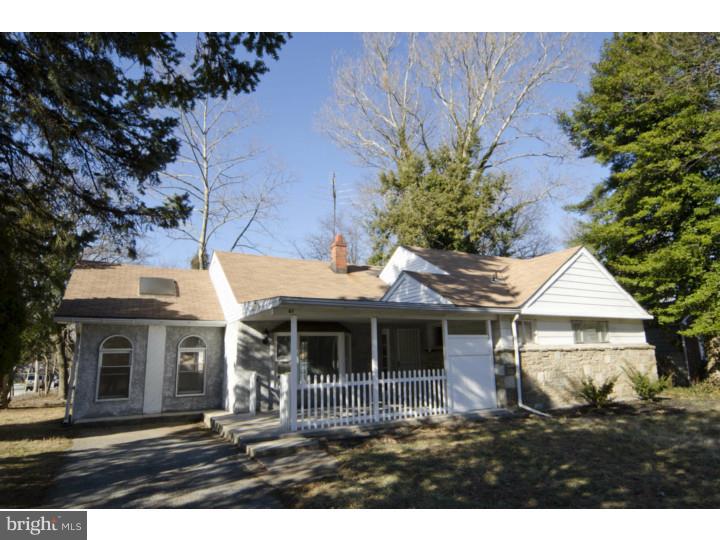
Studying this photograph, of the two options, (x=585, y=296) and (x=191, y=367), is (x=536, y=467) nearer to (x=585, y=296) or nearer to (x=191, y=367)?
(x=585, y=296)

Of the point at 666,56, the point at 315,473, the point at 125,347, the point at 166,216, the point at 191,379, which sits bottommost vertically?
the point at 315,473

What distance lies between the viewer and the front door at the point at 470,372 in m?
11.0

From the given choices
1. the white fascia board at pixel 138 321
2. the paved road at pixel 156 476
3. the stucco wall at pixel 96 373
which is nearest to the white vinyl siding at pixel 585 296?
the paved road at pixel 156 476

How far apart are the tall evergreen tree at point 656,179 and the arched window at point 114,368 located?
54.7ft

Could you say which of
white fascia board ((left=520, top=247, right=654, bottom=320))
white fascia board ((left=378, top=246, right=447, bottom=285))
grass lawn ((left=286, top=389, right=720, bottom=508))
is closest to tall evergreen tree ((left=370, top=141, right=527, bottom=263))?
white fascia board ((left=378, top=246, right=447, bottom=285))

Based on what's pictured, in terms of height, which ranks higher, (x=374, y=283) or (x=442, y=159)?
(x=442, y=159)

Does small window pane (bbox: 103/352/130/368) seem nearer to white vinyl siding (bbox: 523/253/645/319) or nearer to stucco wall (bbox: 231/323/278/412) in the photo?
stucco wall (bbox: 231/323/278/412)

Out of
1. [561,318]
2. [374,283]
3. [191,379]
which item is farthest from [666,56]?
[191,379]

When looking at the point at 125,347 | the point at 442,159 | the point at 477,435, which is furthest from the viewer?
the point at 442,159

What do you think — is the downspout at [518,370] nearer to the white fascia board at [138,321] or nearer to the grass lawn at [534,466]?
the grass lawn at [534,466]

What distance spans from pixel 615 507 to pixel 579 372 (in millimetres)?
8981

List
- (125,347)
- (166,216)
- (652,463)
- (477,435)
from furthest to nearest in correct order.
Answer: (125,347) → (477,435) → (166,216) → (652,463)

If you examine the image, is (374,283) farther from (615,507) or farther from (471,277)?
(615,507)

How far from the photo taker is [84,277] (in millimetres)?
14406
